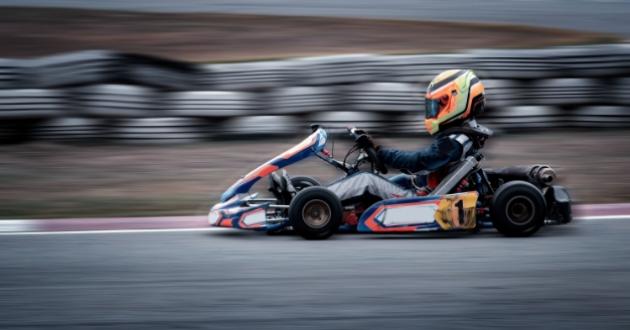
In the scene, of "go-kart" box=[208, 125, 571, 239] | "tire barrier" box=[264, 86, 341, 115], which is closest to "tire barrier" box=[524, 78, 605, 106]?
"tire barrier" box=[264, 86, 341, 115]

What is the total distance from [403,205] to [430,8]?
9186 millimetres

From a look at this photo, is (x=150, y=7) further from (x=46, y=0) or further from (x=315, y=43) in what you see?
(x=315, y=43)

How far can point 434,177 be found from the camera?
19.2 feet

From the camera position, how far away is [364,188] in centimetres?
573

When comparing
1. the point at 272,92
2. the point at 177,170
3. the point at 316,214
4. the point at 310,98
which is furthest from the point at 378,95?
the point at 316,214

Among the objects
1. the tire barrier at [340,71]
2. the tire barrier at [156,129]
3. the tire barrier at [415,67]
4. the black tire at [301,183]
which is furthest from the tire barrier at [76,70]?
the black tire at [301,183]

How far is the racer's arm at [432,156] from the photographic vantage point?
569cm

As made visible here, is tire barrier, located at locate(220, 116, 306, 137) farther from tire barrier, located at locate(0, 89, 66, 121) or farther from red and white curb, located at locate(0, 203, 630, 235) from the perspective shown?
red and white curb, located at locate(0, 203, 630, 235)

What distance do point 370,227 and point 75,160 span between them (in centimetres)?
390

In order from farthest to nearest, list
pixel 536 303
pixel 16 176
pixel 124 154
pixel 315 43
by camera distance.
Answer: pixel 315 43 < pixel 124 154 < pixel 16 176 < pixel 536 303

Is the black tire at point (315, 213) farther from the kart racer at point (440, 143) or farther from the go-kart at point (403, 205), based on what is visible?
the kart racer at point (440, 143)

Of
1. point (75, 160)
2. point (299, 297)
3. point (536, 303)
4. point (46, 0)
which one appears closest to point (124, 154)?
point (75, 160)

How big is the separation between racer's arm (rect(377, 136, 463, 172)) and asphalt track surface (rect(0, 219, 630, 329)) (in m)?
0.46

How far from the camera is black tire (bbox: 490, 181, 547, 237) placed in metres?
5.53
